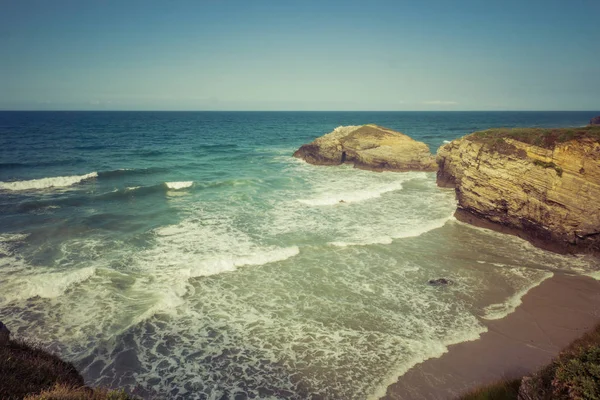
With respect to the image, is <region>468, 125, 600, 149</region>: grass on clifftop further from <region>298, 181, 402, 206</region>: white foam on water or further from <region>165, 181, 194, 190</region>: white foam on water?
<region>165, 181, 194, 190</region>: white foam on water

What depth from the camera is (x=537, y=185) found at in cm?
1669

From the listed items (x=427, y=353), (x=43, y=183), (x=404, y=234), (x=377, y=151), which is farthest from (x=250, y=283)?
(x=377, y=151)

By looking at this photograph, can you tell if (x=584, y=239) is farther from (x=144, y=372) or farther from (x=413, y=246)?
(x=144, y=372)

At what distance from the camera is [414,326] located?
10.7 meters

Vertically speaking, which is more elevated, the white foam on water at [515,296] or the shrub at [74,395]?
the shrub at [74,395]

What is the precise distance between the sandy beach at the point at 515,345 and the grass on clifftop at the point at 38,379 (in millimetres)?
6587

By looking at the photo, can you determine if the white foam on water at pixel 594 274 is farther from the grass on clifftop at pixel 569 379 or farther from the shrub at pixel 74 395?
the shrub at pixel 74 395

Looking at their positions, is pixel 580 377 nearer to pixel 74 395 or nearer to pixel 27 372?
pixel 74 395

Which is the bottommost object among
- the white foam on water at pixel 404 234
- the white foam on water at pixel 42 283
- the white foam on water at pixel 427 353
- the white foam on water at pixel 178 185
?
the white foam on water at pixel 427 353

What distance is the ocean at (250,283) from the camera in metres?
9.09

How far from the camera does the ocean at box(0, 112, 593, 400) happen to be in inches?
358

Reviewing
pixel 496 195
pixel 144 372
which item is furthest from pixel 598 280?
pixel 144 372

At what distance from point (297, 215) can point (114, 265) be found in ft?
36.3

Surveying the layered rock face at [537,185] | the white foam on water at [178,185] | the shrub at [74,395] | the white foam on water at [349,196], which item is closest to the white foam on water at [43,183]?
the white foam on water at [178,185]
